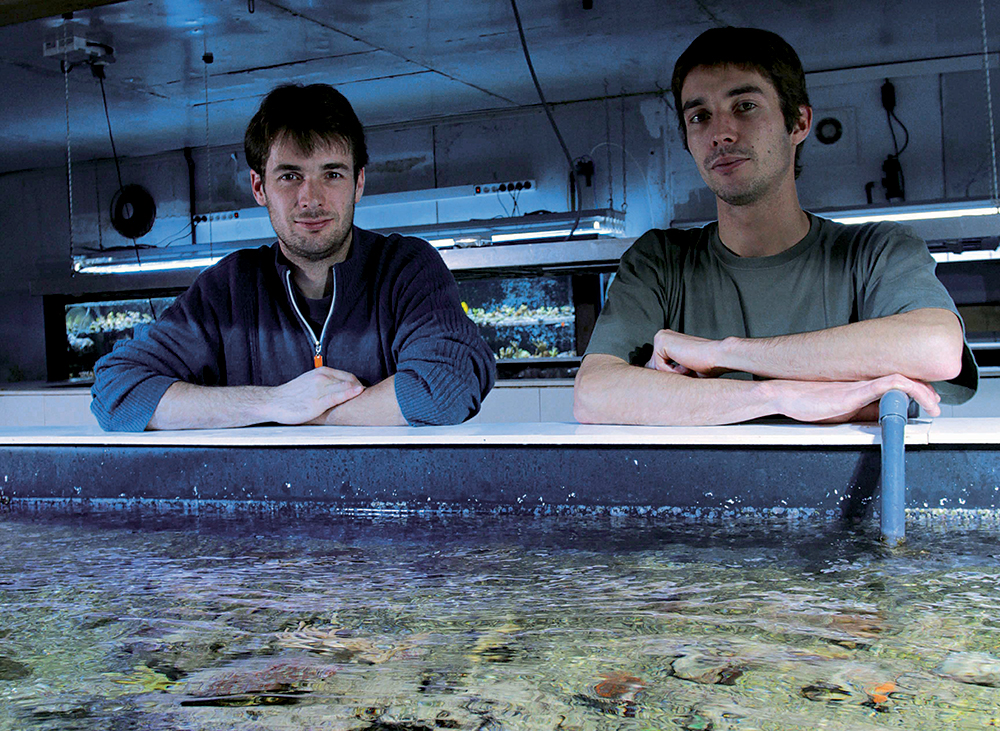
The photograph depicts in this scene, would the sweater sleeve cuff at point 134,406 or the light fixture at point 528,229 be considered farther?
the light fixture at point 528,229

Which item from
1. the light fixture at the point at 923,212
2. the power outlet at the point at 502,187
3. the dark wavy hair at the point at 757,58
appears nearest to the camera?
the dark wavy hair at the point at 757,58

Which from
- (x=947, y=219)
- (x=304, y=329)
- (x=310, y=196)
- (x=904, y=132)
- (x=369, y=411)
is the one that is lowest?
(x=369, y=411)

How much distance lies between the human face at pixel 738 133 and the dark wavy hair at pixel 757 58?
0.04 ft

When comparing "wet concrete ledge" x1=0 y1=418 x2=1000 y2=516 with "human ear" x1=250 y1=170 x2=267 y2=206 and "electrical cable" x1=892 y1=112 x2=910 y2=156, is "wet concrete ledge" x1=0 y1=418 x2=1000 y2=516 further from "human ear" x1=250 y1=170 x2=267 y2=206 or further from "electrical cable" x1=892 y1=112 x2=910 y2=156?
"electrical cable" x1=892 y1=112 x2=910 y2=156

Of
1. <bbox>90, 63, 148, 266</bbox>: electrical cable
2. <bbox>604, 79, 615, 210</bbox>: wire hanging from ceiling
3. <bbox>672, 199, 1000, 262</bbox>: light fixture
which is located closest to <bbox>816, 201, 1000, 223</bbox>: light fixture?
<bbox>672, 199, 1000, 262</bbox>: light fixture

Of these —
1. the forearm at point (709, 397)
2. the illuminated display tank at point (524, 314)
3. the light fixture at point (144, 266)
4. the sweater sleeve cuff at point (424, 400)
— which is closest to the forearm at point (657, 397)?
the forearm at point (709, 397)

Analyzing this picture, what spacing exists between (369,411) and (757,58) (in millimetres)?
913

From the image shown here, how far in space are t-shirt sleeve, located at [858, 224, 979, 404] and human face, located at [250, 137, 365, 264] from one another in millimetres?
962

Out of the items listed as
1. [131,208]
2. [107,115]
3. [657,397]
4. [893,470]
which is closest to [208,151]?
[107,115]

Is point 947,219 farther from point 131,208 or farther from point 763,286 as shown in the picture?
point 131,208

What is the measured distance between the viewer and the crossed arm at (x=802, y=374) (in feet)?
3.95

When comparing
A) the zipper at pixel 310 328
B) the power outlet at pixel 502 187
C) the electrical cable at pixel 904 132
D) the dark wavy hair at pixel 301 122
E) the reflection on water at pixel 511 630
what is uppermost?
the electrical cable at pixel 904 132

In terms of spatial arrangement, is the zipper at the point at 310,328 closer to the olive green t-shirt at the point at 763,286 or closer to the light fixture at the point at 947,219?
the olive green t-shirt at the point at 763,286

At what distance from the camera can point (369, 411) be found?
1.58 m
